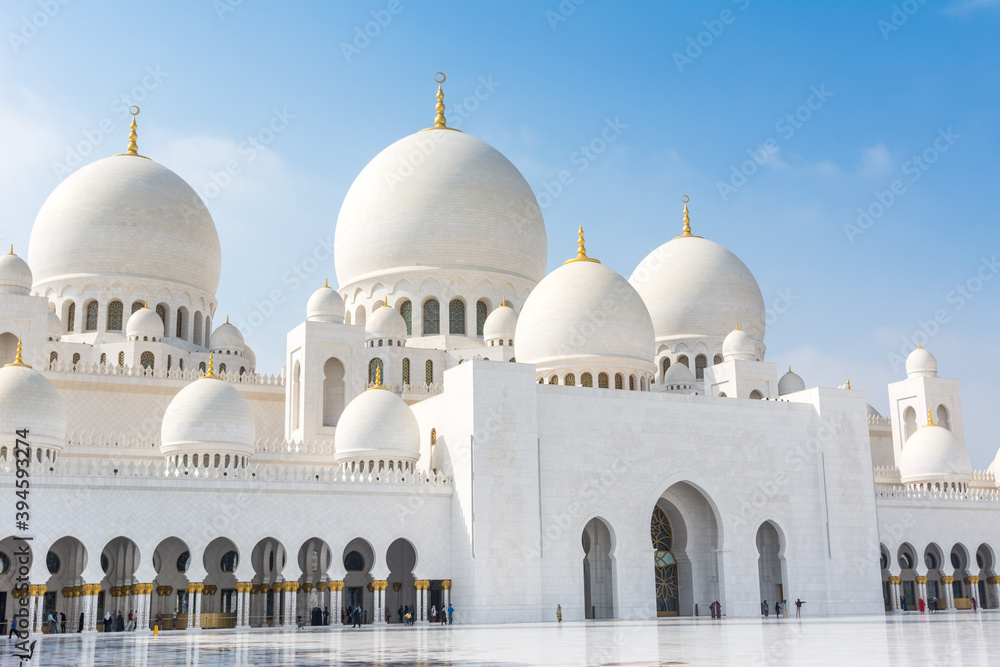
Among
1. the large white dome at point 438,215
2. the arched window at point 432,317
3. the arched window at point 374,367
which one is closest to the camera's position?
the arched window at point 374,367

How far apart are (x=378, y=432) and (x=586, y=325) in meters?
5.35

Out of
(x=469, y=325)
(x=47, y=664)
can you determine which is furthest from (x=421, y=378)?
(x=47, y=664)

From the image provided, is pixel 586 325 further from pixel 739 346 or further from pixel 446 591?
pixel 739 346

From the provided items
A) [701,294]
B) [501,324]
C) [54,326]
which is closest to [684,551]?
[501,324]

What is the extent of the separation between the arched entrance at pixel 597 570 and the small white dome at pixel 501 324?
287 inches

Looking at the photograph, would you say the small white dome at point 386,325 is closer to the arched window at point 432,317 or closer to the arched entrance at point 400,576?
the arched window at point 432,317

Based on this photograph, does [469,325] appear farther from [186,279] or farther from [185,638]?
[185,638]

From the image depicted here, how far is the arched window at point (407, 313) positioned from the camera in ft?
99.2

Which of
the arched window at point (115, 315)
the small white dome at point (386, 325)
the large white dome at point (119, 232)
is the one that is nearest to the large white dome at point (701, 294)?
the small white dome at point (386, 325)

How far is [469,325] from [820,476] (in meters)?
10.7

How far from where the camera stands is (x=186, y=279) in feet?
102

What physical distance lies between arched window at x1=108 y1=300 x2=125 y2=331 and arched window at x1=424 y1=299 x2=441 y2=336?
28.1ft

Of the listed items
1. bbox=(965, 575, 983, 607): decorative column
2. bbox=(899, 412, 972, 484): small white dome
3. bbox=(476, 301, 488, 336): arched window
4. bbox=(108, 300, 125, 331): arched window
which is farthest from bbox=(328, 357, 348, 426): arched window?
bbox=(965, 575, 983, 607): decorative column

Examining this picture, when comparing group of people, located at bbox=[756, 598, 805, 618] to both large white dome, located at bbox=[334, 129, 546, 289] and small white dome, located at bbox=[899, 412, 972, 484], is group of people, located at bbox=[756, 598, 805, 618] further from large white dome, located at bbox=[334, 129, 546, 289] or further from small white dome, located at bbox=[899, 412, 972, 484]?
large white dome, located at bbox=[334, 129, 546, 289]
